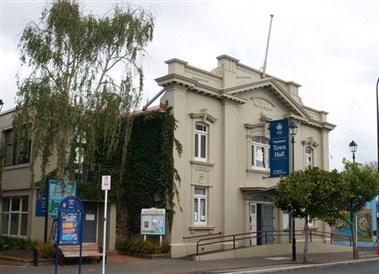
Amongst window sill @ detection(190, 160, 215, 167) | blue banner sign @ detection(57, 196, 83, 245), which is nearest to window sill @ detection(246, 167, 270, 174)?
window sill @ detection(190, 160, 215, 167)

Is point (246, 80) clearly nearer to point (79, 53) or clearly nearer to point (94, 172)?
point (94, 172)

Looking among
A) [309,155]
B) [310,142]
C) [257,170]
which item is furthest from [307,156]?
[257,170]

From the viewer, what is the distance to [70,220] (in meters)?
15.4

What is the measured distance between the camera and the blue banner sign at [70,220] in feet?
50.0

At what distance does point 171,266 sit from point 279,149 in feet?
32.1

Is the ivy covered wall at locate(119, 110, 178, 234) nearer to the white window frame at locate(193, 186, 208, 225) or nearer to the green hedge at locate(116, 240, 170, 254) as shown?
the green hedge at locate(116, 240, 170, 254)

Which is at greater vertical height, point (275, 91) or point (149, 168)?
point (275, 91)

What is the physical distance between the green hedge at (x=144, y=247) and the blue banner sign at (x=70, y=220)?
7.65 m

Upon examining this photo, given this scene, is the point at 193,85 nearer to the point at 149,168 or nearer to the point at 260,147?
the point at 149,168

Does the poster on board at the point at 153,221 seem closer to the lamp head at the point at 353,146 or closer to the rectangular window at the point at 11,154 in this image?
the rectangular window at the point at 11,154

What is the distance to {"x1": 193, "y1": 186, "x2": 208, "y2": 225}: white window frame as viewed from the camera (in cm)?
2556

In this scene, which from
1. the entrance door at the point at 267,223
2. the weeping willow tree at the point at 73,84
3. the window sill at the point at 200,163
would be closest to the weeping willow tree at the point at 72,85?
the weeping willow tree at the point at 73,84

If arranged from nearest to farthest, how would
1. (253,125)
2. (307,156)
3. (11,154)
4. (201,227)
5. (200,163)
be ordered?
(201,227) < (200,163) < (11,154) < (253,125) < (307,156)

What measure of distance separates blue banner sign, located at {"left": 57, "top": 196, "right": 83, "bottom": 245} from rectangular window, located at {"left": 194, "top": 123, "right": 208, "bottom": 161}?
11.0 metres
